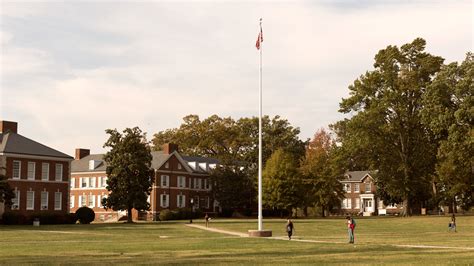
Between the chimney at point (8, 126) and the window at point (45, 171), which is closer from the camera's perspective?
the window at point (45, 171)

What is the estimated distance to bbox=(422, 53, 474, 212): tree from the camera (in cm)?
6862

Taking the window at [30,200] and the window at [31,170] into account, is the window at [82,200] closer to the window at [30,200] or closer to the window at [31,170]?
the window at [30,200]

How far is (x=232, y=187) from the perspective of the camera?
10331 cm

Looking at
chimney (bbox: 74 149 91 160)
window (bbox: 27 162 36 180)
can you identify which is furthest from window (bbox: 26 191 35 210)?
chimney (bbox: 74 149 91 160)

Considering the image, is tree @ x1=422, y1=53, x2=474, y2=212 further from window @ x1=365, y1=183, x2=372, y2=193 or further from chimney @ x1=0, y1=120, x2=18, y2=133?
window @ x1=365, y1=183, x2=372, y2=193

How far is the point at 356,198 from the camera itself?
132 meters

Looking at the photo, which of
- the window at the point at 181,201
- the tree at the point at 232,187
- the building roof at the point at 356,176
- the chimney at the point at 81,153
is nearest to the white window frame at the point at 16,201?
the window at the point at 181,201

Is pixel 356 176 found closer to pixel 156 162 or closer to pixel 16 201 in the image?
pixel 156 162

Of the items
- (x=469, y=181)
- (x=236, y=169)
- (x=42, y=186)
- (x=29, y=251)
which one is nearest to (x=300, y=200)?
(x=236, y=169)

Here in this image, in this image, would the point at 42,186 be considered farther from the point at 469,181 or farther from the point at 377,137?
the point at 469,181

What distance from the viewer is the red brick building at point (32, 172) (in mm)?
73500

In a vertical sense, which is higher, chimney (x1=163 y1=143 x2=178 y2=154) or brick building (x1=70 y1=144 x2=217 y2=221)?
chimney (x1=163 y1=143 x2=178 y2=154)

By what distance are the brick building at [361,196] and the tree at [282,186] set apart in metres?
37.0

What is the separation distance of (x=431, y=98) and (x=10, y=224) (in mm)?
46821
